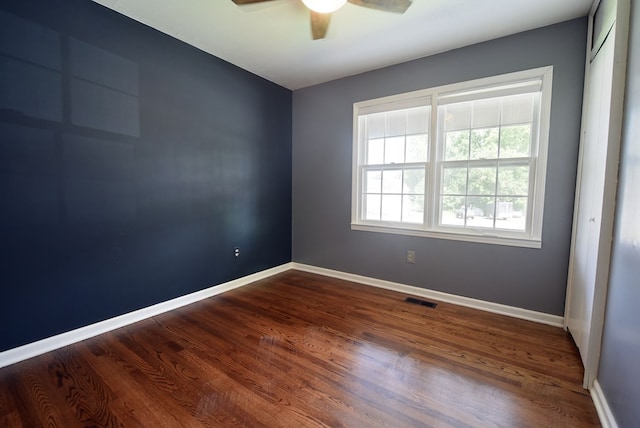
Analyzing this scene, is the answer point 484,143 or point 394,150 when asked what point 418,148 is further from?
point 484,143

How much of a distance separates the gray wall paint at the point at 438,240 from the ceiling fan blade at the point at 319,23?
121 cm

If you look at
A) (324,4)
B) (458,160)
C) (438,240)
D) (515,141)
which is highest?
(324,4)

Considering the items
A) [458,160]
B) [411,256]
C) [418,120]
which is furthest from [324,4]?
[411,256]

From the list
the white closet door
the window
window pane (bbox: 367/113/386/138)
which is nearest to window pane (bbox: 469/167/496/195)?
the window

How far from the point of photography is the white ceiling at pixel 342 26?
2.11 metres

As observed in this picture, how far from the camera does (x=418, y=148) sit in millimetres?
3041

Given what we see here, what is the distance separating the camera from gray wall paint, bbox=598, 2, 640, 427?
3.87ft

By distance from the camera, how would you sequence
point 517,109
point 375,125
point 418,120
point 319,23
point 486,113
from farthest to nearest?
point 375,125, point 418,120, point 486,113, point 517,109, point 319,23

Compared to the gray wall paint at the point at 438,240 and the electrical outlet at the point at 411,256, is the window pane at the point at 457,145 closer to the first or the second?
the gray wall paint at the point at 438,240

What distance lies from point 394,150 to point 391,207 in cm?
66

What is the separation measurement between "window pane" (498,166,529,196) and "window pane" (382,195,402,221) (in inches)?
39.3

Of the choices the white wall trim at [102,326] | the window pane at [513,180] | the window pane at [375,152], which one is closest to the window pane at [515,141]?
the window pane at [513,180]

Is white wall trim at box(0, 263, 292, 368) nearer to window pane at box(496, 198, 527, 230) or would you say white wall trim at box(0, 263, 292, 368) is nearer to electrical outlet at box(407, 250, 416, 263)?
electrical outlet at box(407, 250, 416, 263)

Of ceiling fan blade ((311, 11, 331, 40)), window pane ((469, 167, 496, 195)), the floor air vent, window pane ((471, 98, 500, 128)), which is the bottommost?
the floor air vent
